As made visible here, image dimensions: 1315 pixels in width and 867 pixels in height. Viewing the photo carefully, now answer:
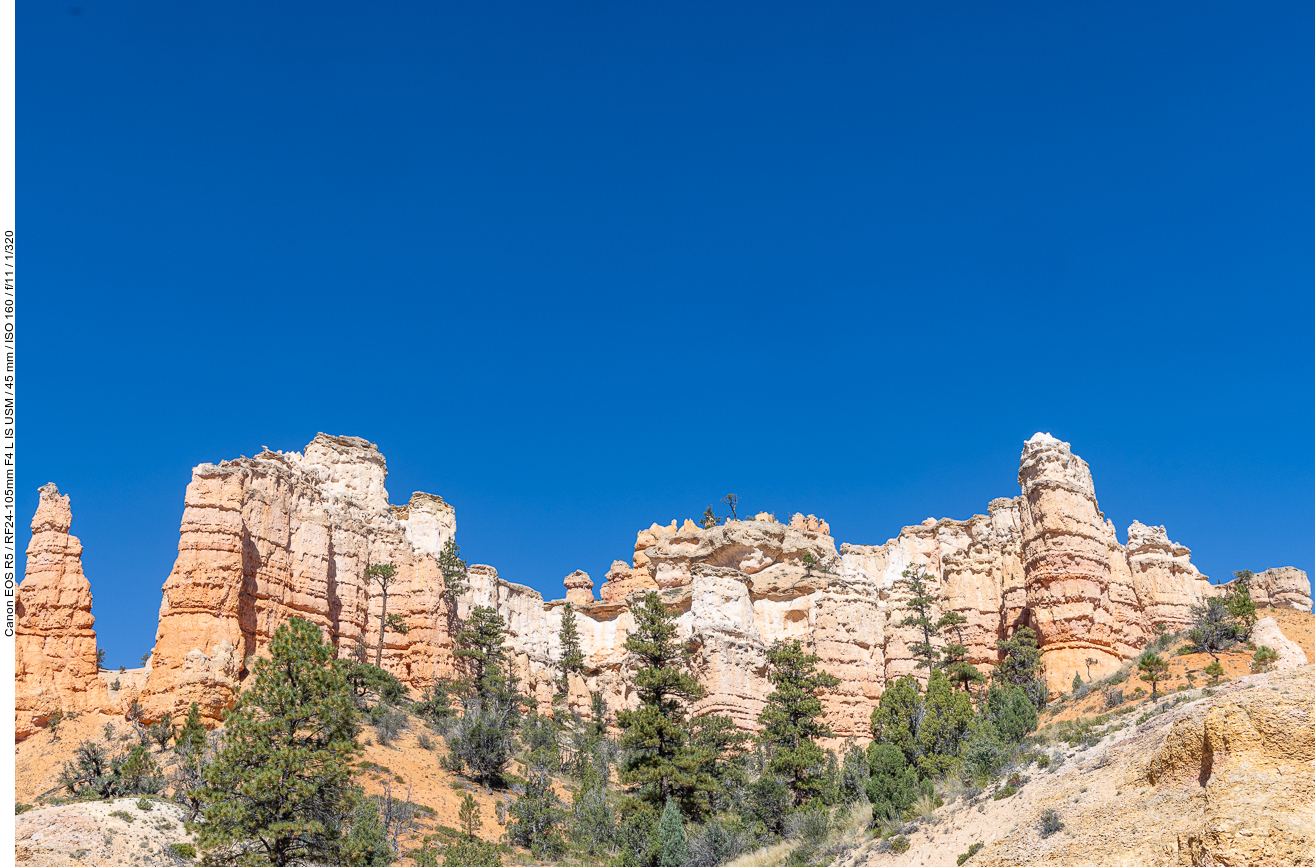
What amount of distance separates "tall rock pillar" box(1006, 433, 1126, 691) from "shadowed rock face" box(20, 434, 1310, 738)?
8cm

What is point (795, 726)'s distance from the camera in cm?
3944

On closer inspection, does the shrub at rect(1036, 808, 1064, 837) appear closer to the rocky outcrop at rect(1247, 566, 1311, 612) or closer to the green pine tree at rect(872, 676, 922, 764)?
the green pine tree at rect(872, 676, 922, 764)

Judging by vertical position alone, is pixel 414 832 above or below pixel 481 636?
below

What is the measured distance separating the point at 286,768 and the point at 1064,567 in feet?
114

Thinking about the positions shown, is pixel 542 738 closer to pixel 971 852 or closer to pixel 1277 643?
pixel 971 852

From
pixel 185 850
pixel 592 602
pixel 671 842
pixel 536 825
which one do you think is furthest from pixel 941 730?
pixel 592 602

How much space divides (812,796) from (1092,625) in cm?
1713

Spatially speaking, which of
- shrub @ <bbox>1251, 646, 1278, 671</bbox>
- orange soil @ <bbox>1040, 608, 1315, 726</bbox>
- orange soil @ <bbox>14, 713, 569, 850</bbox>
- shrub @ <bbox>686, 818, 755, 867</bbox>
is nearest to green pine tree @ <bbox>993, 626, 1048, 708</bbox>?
orange soil @ <bbox>1040, 608, 1315, 726</bbox>

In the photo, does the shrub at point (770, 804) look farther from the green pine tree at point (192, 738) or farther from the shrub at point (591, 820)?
the green pine tree at point (192, 738)

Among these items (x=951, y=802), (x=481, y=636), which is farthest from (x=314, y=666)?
(x=481, y=636)

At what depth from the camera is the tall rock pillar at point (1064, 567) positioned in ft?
148

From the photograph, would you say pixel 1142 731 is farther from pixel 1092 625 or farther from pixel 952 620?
pixel 952 620

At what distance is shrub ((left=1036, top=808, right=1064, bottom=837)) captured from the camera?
792 inches

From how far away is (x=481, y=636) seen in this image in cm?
5278
